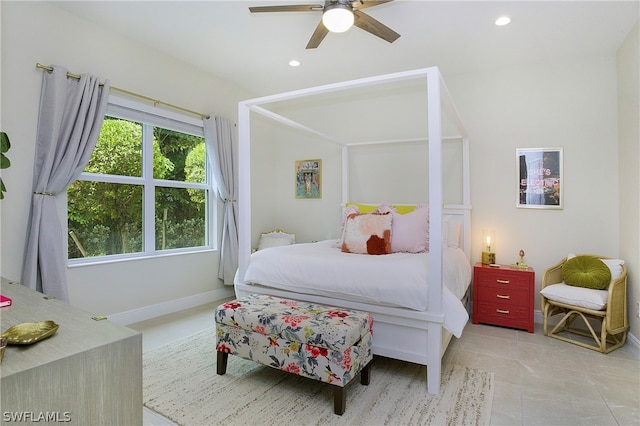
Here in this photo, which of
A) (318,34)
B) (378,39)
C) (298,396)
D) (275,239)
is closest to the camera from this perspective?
(298,396)

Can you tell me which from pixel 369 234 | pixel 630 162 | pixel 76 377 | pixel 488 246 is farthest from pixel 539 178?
pixel 76 377

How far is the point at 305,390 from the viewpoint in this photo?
2178 mm

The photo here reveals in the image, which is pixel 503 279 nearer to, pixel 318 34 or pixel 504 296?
pixel 504 296

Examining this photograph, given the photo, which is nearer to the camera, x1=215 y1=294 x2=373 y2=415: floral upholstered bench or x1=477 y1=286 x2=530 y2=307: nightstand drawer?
x1=215 y1=294 x2=373 y2=415: floral upholstered bench

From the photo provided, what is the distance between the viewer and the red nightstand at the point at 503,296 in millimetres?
3283

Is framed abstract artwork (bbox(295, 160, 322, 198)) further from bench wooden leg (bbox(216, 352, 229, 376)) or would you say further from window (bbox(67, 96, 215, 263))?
bench wooden leg (bbox(216, 352, 229, 376))

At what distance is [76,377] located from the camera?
2.39ft

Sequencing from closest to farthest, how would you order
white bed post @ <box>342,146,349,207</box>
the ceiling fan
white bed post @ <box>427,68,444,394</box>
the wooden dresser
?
1. the wooden dresser
2. white bed post @ <box>427,68,444,394</box>
3. the ceiling fan
4. white bed post @ <box>342,146,349,207</box>

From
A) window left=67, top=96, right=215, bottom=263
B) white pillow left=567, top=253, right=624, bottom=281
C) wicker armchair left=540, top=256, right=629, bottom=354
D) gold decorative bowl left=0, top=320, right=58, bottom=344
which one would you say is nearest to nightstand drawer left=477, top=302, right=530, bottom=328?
wicker armchair left=540, top=256, right=629, bottom=354

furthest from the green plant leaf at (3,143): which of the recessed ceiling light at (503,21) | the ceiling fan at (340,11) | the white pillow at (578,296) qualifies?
the white pillow at (578,296)

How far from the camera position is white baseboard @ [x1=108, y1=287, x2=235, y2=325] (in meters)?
3.31

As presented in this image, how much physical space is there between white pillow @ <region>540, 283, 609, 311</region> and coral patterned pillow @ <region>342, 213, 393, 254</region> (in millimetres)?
1521

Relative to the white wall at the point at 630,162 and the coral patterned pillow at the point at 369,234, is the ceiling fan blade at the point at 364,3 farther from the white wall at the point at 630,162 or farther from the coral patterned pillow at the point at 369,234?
the white wall at the point at 630,162

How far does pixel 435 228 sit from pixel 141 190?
2.98 meters
